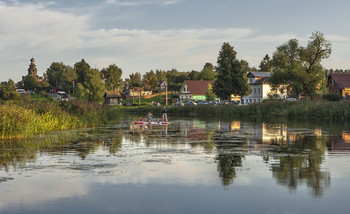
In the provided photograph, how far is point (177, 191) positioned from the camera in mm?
12227

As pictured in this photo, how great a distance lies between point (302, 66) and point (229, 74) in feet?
58.2

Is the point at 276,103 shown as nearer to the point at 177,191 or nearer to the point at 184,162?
the point at 184,162

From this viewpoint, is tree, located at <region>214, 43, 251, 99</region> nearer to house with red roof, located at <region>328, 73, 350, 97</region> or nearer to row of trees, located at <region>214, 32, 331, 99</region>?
row of trees, located at <region>214, 32, 331, 99</region>

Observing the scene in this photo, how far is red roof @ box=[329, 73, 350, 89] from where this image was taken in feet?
322

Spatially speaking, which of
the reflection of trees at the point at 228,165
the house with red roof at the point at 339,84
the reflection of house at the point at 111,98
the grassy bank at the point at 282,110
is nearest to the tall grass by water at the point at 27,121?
the reflection of trees at the point at 228,165

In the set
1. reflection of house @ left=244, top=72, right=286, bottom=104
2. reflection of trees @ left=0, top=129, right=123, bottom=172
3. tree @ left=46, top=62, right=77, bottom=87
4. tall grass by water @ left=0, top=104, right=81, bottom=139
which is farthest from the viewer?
tree @ left=46, top=62, right=77, bottom=87

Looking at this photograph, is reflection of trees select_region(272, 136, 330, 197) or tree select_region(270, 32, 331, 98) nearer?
reflection of trees select_region(272, 136, 330, 197)

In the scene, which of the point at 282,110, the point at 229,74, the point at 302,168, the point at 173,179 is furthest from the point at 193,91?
the point at 173,179

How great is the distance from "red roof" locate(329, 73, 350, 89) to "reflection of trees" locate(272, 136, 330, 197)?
A: 81485mm

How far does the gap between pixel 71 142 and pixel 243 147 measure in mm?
10004

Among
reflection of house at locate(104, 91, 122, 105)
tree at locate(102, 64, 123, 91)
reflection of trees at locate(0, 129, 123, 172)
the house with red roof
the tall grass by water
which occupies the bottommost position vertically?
reflection of trees at locate(0, 129, 123, 172)

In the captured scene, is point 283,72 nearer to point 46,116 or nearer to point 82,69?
point 46,116

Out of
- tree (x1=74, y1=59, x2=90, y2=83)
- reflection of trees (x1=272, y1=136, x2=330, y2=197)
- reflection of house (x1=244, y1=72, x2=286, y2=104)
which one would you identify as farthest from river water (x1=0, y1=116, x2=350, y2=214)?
tree (x1=74, y1=59, x2=90, y2=83)

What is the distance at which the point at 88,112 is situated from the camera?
4181 centimetres
